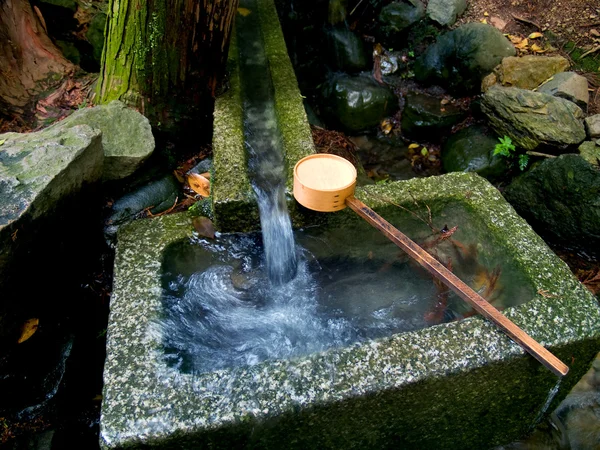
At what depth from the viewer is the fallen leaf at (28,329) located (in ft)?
7.44

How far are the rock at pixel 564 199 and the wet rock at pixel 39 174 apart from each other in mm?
3020

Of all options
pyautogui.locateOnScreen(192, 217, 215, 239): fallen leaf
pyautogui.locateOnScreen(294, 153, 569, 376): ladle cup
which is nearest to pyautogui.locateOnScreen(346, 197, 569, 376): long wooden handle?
pyautogui.locateOnScreen(294, 153, 569, 376): ladle cup

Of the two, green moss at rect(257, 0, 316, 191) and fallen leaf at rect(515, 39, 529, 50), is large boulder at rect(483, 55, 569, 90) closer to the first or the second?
fallen leaf at rect(515, 39, 529, 50)

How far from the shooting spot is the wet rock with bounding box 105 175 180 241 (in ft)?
9.11

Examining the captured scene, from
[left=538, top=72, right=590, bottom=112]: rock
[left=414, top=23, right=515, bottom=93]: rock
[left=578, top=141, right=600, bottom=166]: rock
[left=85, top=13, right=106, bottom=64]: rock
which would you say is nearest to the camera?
[left=578, top=141, right=600, bottom=166]: rock

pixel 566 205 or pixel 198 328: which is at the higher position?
pixel 198 328

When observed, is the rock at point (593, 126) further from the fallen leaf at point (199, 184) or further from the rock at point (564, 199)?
the fallen leaf at point (199, 184)

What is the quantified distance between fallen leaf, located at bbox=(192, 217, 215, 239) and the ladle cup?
0.52 metres

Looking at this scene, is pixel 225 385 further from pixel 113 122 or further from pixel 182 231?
pixel 113 122

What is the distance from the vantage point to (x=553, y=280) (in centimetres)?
217

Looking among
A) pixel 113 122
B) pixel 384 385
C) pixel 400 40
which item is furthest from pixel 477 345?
pixel 400 40

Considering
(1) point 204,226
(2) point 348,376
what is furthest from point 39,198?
(2) point 348,376

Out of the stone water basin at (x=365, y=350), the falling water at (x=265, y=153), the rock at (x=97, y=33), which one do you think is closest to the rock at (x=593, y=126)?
the stone water basin at (x=365, y=350)

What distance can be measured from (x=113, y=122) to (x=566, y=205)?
313cm
